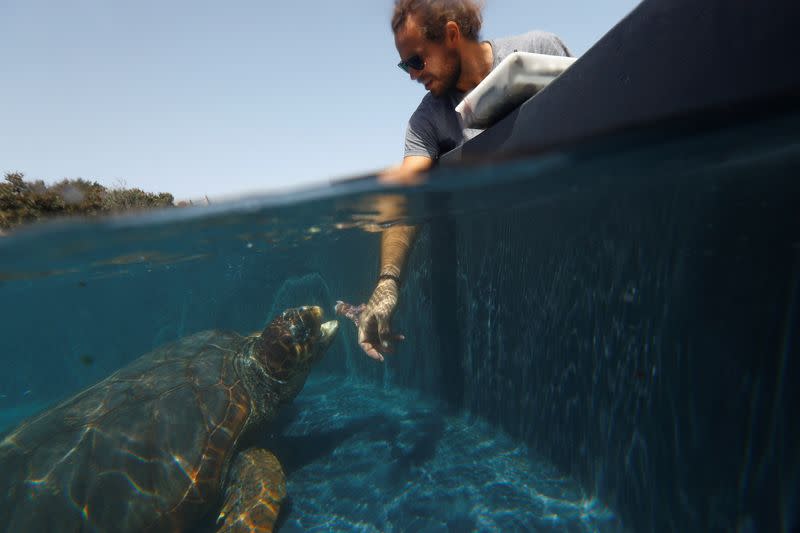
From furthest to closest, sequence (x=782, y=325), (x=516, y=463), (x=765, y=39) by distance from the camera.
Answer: (x=516, y=463) → (x=782, y=325) → (x=765, y=39)

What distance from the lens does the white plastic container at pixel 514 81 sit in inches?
126

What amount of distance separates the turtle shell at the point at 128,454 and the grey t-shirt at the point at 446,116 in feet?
17.0

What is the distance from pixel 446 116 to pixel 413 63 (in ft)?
2.59

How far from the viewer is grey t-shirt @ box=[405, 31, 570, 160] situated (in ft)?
13.4

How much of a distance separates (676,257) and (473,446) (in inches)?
185

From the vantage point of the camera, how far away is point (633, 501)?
14.1 ft

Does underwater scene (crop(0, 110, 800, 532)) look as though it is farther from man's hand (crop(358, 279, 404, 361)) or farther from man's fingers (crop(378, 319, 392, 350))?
man's fingers (crop(378, 319, 392, 350))

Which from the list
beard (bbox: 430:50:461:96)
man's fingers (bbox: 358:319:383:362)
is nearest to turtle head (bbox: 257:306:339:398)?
man's fingers (bbox: 358:319:383:362)

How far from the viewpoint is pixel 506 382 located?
6.73 meters

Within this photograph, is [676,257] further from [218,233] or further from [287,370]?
[218,233]

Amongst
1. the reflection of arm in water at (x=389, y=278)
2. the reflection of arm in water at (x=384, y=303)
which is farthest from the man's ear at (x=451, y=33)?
the reflection of arm in water at (x=384, y=303)

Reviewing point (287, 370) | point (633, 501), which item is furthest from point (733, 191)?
point (287, 370)

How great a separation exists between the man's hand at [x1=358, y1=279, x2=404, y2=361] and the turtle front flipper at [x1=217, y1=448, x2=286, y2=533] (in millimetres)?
2733

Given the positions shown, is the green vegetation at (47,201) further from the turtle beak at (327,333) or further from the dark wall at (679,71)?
the dark wall at (679,71)
